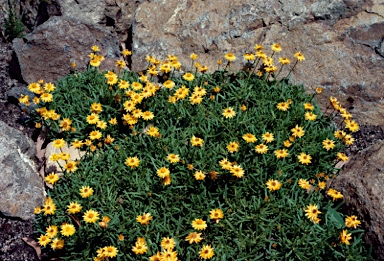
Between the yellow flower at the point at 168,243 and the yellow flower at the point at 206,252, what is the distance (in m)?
0.24

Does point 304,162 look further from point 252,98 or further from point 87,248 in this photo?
point 87,248

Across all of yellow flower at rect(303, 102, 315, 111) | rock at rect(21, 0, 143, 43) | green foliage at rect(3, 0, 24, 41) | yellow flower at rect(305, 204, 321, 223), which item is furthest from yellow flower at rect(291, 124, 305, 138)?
green foliage at rect(3, 0, 24, 41)

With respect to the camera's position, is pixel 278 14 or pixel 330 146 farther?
pixel 278 14

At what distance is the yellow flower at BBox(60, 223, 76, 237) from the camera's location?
4320mm

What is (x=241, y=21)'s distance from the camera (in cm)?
637

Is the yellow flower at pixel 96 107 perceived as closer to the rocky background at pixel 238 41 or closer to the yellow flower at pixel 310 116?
the rocky background at pixel 238 41

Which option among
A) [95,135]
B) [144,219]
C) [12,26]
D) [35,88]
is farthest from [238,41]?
[12,26]

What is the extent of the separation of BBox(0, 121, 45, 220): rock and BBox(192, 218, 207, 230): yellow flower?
163 centimetres

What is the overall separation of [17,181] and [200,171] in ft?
5.84

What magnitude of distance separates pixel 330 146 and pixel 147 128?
1.91m

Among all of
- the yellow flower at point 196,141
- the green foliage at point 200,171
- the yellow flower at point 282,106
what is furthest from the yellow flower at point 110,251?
the yellow flower at point 282,106

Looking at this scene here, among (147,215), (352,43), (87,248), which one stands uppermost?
(352,43)

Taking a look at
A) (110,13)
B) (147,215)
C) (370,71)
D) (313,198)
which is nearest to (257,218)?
(313,198)

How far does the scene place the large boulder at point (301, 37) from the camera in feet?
20.0
